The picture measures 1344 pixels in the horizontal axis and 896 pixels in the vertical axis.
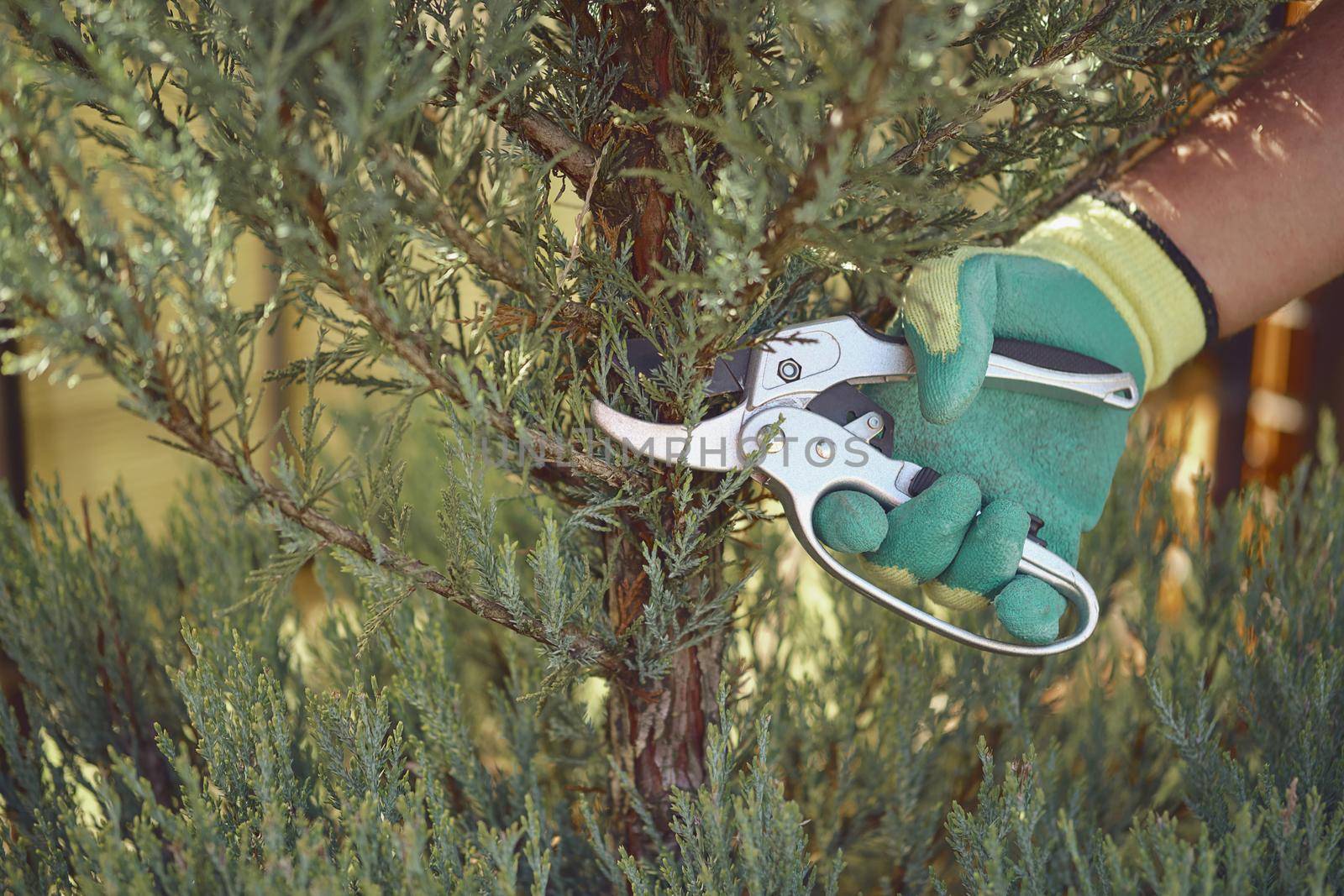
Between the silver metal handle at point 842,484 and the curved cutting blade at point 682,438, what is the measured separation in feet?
0.05

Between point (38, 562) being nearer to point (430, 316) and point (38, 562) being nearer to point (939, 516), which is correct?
point (430, 316)

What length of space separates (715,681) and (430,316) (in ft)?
1.61

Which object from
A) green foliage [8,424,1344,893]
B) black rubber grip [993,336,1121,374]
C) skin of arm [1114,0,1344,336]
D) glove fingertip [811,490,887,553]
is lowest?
green foliage [8,424,1344,893]

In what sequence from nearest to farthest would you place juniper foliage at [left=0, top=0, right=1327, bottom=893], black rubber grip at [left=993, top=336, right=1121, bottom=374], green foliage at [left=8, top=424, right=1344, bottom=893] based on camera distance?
juniper foliage at [left=0, top=0, right=1327, bottom=893], green foliage at [left=8, top=424, right=1344, bottom=893], black rubber grip at [left=993, top=336, right=1121, bottom=374]

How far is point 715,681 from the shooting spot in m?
0.97

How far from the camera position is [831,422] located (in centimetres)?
82

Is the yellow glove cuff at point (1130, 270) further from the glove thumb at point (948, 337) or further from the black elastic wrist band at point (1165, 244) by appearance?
the glove thumb at point (948, 337)

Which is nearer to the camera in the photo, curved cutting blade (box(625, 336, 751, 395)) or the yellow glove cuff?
curved cutting blade (box(625, 336, 751, 395))

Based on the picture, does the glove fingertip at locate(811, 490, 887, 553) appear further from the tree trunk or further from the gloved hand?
the tree trunk

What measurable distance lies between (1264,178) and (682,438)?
0.72 meters

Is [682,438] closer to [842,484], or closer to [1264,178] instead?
[842,484]

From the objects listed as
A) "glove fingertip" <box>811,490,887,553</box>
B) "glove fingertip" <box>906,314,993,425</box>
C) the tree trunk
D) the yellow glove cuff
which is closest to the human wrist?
the yellow glove cuff

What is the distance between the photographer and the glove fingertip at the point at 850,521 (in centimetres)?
79

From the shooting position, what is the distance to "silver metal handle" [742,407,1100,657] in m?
0.80
